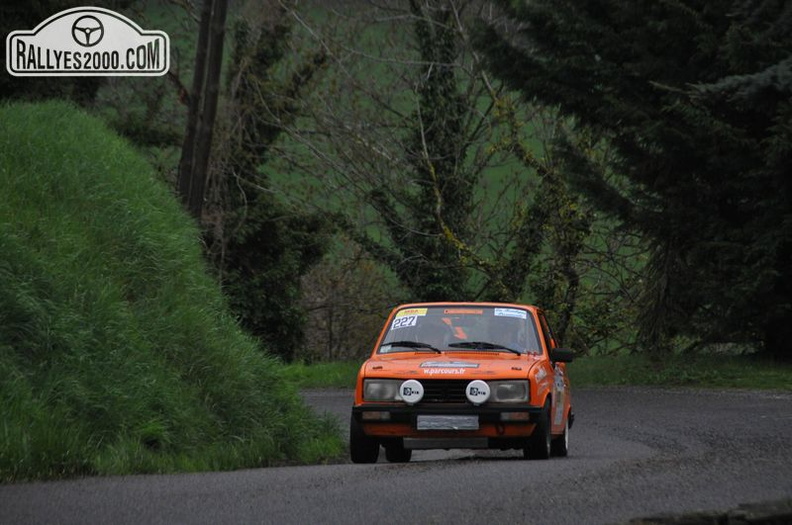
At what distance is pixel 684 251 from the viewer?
26109 mm

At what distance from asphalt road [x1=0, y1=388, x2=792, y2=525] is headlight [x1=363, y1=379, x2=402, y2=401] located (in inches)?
35.3

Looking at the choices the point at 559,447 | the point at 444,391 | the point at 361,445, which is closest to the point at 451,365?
the point at 444,391

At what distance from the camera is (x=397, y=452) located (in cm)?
1379

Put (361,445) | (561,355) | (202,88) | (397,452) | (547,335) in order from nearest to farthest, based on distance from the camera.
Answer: (361,445) < (397,452) < (561,355) < (547,335) < (202,88)

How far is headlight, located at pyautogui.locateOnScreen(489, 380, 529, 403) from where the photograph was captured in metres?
12.9

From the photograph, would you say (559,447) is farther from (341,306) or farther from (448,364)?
(341,306)

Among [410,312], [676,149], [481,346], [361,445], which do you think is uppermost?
[676,149]

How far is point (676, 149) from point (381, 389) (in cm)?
1270

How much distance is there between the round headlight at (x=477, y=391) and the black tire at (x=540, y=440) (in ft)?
1.82

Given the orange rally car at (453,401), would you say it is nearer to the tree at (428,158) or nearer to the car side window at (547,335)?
the car side window at (547,335)

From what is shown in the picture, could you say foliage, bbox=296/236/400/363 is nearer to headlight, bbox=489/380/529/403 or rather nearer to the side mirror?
the side mirror

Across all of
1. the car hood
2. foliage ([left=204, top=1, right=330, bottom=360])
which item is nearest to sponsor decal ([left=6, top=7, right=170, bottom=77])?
foliage ([left=204, top=1, right=330, bottom=360])

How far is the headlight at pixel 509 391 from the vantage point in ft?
42.4

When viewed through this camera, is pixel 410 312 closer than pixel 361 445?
No
